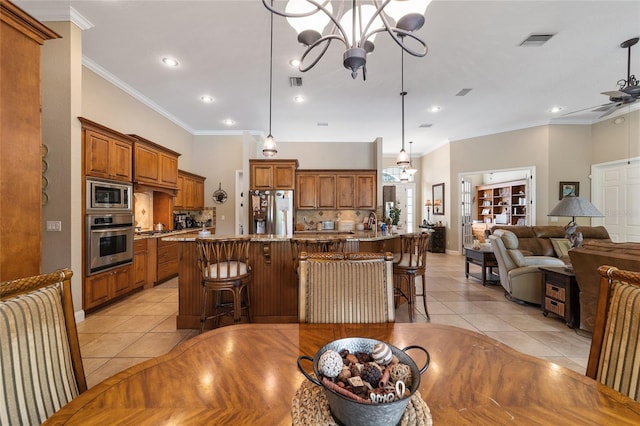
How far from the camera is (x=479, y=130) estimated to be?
22.4 ft

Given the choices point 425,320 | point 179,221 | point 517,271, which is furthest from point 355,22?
point 179,221

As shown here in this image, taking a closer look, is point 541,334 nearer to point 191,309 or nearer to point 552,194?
point 191,309

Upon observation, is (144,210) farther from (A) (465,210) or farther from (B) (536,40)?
(A) (465,210)

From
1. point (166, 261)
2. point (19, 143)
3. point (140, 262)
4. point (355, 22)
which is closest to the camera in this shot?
point (355, 22)

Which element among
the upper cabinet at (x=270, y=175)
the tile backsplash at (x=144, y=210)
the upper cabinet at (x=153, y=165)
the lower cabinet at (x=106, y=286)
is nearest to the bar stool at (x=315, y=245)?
the lower cabinet at (x=106, y=286)

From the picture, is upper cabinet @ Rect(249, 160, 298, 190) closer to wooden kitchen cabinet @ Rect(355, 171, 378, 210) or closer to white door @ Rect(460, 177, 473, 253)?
wooden kitchen cabinet @ Rect(355, 171, 378, 210)

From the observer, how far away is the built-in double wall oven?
3.15 m

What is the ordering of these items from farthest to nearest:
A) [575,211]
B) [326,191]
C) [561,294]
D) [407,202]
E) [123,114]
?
[407,202]
[326,191]
[123,114]
[575,211]
[561,294]

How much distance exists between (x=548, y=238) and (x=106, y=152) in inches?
279

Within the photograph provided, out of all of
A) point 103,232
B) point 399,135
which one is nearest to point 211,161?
point 103,232

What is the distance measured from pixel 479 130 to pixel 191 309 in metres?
7.50

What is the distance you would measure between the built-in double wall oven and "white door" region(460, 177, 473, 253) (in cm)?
759

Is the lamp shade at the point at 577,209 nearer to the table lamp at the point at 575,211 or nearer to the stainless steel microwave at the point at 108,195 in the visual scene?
the table lamp at the point at 575,211

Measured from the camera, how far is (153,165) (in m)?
4.38
